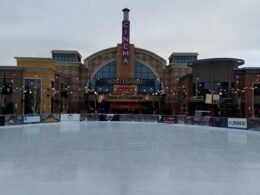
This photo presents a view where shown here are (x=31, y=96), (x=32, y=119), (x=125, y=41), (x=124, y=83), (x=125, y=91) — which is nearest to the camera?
(x=32, y=119)

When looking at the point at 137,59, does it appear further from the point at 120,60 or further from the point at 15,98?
the point at 15,98

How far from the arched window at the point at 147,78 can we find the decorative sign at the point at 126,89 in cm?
549

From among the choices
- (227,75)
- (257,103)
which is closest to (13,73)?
(227,75)

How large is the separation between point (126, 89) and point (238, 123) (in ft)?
Answer: 163

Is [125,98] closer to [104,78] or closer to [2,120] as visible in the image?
[104,78]

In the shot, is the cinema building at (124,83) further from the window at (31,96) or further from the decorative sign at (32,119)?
the decorative sign at (32,119)

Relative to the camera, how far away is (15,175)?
41.0 feet

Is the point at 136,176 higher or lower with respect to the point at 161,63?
lower

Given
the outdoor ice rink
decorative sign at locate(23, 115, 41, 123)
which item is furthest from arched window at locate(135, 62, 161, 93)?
the outdoor ice rink

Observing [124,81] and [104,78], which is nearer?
[124,81]

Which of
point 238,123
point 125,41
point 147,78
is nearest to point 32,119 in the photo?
point 238,123

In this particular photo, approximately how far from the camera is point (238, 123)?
135 ft

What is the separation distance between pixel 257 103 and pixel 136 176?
62132 millimetres

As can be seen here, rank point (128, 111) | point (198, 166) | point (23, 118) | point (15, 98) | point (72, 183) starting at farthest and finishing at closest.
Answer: point (128, 111) < point (15, 98) < point (23, 118) < point (198, 166) < point (72, 183)
